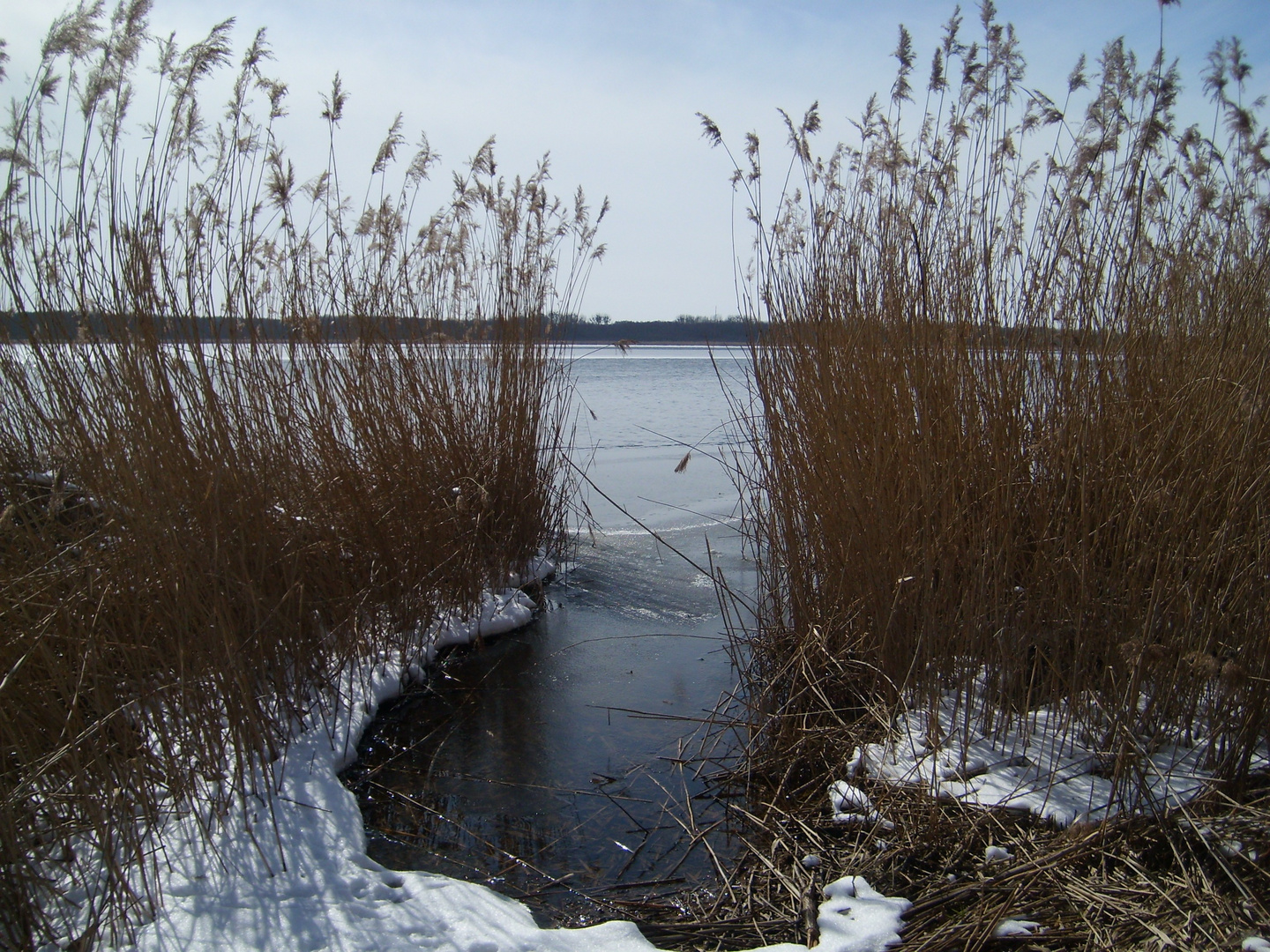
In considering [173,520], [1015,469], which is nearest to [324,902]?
[173,520]

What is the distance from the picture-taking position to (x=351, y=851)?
181 centimetres

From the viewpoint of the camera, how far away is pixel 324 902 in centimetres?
161

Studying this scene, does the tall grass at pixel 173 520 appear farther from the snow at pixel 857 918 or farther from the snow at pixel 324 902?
the snow at pixel 857 918

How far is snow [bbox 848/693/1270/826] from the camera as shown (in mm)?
1685

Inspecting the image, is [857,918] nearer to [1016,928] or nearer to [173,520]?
[1016,928]

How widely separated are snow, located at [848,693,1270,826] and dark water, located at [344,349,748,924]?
1.61 ft

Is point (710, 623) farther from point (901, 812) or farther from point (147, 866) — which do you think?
point (147, 866)

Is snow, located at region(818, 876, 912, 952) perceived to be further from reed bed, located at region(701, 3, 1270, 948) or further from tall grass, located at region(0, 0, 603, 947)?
tall grass, located at region(0, 0, 603, 947)

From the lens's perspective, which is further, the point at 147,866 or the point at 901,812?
the point at 901,812

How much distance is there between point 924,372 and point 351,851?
1.89m

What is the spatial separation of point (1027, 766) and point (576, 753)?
4.00 ft

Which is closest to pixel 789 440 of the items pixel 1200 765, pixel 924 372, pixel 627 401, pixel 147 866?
pixel 924 372

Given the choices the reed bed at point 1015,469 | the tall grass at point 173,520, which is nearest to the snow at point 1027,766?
the reed bed at point 1015,469

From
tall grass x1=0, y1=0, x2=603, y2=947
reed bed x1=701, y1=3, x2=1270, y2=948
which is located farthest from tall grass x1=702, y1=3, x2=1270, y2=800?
tall grass x1=0, y1=0, x2=603, y2=947
